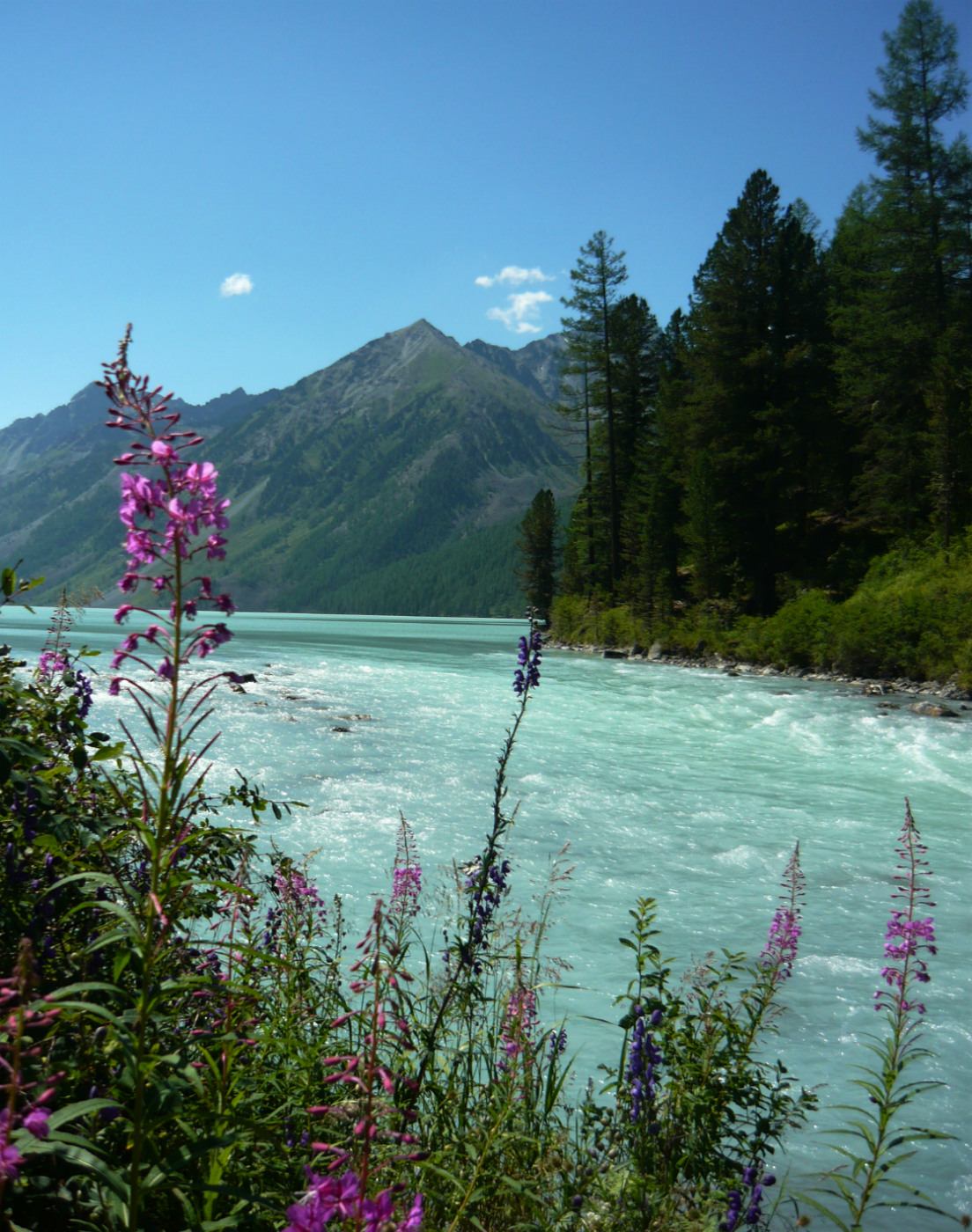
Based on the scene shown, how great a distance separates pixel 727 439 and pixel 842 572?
334 inches

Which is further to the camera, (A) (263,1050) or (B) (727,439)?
(B) (727,439)

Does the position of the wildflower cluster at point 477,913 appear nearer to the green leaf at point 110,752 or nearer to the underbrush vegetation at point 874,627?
the green leaf at point 110,752

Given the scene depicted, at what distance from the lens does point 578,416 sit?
4834cm

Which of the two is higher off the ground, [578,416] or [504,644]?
[578,416]

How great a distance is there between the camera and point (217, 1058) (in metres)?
2.53

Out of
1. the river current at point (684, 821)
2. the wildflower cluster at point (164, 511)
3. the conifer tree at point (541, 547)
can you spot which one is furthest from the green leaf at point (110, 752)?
the conifer tree at point (541, 547)

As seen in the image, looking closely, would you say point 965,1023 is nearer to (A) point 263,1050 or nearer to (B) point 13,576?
(A) point 263,1050

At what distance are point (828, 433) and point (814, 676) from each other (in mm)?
15253

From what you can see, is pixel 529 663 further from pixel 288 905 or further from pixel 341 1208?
pixel 341 1208

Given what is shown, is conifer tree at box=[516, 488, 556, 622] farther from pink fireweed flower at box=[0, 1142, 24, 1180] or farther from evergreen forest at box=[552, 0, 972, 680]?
pink fireweed flower at box=[0, 1142, 24, 1180]

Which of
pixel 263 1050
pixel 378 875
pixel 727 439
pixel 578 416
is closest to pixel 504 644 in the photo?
pixel 578 416

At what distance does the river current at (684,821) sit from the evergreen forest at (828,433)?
23.2 feet

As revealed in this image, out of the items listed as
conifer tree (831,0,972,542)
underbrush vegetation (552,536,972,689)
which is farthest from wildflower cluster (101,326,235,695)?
conifer tree (831,0,972,542)

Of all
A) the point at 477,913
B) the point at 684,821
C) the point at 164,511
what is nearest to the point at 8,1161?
the point at 164,511
